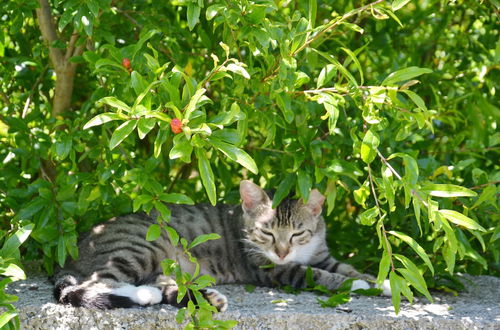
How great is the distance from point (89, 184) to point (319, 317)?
4.36 ft

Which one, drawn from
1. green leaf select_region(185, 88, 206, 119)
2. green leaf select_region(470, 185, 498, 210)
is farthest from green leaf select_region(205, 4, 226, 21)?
green leaf select_region(470, 185, 498, 210)

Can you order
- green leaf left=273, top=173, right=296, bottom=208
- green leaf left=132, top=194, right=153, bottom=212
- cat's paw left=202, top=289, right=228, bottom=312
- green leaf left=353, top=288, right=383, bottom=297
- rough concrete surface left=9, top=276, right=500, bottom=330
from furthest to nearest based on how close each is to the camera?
green leaf left=353, top=288, right=383, bottom=297
green leaf left=273, top=173, right=296, bottom=208
cat's paw left=202, top=289, right=228, bottom=312
rough concrete surface left=9, top=276, right=500, bottom=330
green leaf left=132, top=194, right=153, bottom=212

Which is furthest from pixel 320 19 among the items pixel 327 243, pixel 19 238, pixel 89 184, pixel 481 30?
pixel 19 238

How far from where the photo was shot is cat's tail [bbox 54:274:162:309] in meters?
3.29

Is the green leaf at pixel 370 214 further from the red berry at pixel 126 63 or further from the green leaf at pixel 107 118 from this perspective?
the red berry at pixel 126 63

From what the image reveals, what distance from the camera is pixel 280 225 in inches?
168

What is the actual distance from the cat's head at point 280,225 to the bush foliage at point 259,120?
6.2 inches

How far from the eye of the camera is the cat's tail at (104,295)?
329 cm

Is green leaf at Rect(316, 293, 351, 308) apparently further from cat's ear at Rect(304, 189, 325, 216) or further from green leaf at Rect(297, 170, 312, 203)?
cat's ear at Rect(304, 189, 325, 216)

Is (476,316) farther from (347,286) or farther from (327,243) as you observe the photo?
(327,243)

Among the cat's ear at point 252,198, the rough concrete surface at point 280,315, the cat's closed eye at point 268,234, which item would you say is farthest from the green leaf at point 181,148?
the cat's closed eye at point 268,234

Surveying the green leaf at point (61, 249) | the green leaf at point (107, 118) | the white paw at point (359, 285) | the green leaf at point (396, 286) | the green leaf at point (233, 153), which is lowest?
the white paw at point (359, 285)

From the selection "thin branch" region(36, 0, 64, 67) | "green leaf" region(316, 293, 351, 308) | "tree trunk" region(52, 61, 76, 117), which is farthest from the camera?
"tree trunk" region(52, 61, 76, 117)

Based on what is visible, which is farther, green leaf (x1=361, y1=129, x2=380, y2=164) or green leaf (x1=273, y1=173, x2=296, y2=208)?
green leaf (x1=273, y1=173, x2=296, y2=208)
